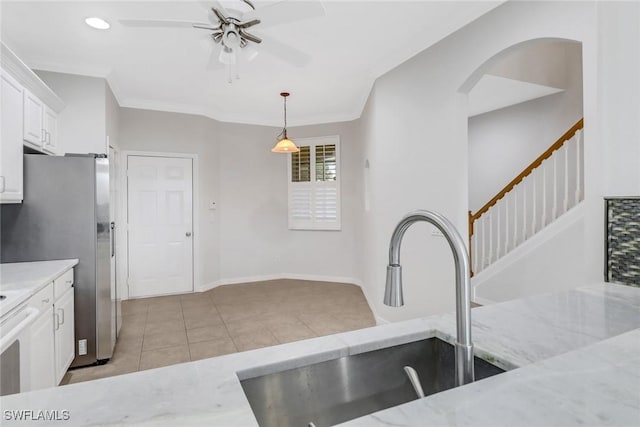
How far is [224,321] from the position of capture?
12.6 ft

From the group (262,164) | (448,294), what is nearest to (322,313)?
(448,294)

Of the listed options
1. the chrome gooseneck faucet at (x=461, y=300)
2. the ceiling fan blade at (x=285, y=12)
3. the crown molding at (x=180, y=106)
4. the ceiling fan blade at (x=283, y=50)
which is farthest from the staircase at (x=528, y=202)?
the chrome gooseneck faucet at (x=461, y=300)

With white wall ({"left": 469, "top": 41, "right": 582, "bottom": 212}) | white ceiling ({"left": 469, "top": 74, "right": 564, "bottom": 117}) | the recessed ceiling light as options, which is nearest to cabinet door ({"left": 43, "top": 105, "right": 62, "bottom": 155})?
the recessed ceiling light

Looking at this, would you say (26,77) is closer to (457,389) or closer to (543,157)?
(457,389)

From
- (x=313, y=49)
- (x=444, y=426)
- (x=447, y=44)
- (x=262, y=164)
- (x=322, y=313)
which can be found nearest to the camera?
(x=444, y=426)

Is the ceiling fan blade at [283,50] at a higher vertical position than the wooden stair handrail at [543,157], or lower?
higher

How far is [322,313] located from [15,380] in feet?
9.48

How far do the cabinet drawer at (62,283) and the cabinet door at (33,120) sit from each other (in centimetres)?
114

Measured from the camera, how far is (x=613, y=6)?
1596 millimetres

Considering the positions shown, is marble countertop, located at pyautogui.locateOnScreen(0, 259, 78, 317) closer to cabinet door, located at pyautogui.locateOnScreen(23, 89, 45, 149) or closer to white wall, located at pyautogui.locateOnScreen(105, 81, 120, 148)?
cabinet door, located at pyautogui.locateOnScreen(23, 89, 45, 149)

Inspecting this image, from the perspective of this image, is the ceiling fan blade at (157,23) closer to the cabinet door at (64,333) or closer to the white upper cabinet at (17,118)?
the white upper cabinet at (17,118)

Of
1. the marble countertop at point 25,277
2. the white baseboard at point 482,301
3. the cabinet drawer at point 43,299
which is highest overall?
the marble countertop at point 25,277

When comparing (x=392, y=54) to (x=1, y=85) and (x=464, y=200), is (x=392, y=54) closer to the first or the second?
(x=464, y=200)

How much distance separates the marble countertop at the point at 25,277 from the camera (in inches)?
68.4
